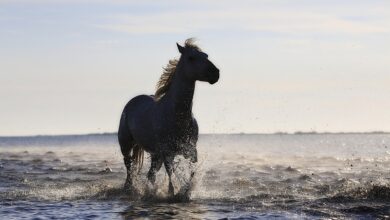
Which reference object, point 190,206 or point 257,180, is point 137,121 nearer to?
point 190,206

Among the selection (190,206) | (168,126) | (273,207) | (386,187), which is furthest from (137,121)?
(386,187)

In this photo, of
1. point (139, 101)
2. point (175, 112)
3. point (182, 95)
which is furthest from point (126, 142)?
point (182, 95)

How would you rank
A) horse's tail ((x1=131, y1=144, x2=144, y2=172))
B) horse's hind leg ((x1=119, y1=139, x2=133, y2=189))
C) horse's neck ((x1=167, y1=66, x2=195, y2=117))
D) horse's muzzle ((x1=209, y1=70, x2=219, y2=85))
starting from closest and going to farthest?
horse's muzzle ((x1=209, y1=70, x2=219, y2=85)), horse's neck ((x1=167, y1=66, x2=195, y2=117)), horse's hind leg ((x1=119, y1=139, x2=133, y2=189)), horse's tail ((x1=131, y1=144, x2=144, y2=172))

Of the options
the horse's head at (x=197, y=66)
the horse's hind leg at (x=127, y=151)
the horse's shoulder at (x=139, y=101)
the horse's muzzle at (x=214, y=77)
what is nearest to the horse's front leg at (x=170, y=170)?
the horse's head at (x=197, y=66)

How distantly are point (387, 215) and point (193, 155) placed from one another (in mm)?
3994

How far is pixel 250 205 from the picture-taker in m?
12.1

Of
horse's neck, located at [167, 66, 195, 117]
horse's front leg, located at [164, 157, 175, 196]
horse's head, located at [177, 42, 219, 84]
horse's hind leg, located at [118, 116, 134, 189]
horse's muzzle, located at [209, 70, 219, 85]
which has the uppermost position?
horse's head, located at [177, 42, 219, 84]

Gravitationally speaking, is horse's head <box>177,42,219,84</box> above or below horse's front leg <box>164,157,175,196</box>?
above

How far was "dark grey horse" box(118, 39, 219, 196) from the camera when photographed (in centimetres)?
1272

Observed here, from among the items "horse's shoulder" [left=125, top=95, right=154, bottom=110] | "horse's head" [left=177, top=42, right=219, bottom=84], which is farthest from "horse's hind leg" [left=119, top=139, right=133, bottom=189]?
"horse's head" [left=177, top=42, right=219, bottom=84]

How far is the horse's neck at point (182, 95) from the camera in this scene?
12.9 metres

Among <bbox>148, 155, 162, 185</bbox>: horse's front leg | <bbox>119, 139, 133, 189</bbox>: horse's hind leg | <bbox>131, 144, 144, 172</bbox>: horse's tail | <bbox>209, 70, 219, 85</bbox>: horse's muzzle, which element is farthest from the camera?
<bbox>131, 144, 144, 172</bbox>: horse's tail

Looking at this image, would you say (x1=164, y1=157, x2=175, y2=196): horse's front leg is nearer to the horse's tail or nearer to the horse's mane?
the horse's mane

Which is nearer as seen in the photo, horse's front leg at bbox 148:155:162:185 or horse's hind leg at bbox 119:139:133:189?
horse's front leg at bbox 148:155:162:185
